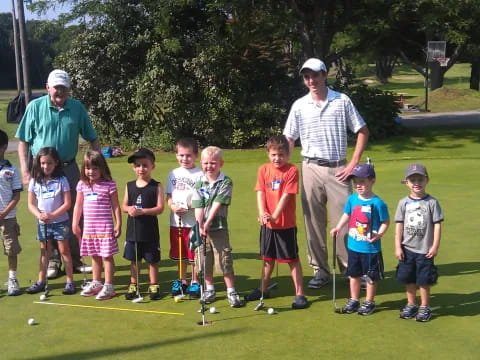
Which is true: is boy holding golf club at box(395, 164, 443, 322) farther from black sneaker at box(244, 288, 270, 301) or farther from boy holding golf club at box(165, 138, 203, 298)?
boy holding golf club at box(165, 138, 203, 298)

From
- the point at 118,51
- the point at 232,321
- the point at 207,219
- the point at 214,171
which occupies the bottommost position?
the point at 232,321

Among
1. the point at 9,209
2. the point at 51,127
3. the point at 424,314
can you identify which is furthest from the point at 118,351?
A: the point at 51,127

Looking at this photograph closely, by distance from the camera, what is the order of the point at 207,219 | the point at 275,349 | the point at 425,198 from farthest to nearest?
the point at 207,219, the point at 425,198, the point at 275,349

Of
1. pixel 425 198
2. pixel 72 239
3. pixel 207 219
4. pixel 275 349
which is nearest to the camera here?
pixel 275 349

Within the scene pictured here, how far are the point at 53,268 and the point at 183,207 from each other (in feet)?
5.33

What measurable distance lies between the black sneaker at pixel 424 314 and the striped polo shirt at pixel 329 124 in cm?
140

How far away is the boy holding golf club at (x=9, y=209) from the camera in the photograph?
5.75 meters

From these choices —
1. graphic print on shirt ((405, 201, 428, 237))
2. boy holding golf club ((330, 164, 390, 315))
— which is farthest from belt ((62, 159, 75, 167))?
graphic print on shirt ((405, 201, 428, 237))

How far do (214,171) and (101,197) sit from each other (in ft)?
3.33

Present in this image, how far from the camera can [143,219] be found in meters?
5.55

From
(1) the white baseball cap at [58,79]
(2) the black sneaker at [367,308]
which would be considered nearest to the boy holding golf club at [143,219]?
(1) the white baseball cap at [58,79]

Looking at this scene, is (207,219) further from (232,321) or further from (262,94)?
(262,94)

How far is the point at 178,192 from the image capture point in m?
5.52

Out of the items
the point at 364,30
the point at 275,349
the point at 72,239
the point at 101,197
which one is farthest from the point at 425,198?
the point at 364,30
